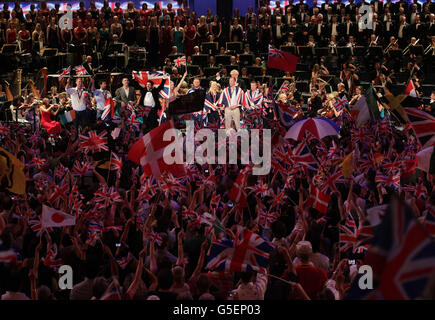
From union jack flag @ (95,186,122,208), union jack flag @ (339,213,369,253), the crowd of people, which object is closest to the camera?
the crowd of people

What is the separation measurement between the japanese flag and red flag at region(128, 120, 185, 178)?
2320mm

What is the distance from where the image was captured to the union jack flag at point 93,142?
34.8 feet

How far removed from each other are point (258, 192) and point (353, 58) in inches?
475

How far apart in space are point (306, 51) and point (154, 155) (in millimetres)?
12070

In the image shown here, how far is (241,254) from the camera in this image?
5773 mm

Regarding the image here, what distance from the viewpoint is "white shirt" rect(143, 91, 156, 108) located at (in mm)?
15203

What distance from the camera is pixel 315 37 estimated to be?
21.0 m

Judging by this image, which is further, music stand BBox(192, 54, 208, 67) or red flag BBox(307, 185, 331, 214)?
music stand BBox(192, 54, 208, 67)

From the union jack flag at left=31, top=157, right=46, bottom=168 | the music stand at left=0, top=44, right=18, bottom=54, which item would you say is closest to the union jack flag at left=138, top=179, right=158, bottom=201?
→ the union jack flag at left=31, top=157, right=46, bottom=168

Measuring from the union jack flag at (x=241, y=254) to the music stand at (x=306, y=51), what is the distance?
15.1m

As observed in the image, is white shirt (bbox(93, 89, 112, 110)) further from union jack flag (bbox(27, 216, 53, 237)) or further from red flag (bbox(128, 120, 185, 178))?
union jack flag (bbox(27, 216, 53, 237))

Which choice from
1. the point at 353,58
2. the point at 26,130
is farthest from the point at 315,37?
the point at 26,130

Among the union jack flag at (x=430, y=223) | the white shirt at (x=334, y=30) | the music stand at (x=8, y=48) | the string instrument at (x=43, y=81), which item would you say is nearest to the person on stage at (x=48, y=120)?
the string instrument at (x=43, y=81)

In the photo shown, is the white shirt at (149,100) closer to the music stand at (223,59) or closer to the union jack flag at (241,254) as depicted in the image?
the music stand at (223,59)
